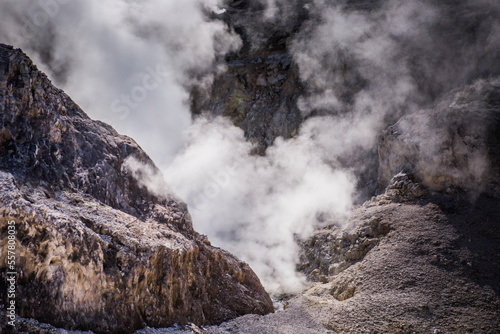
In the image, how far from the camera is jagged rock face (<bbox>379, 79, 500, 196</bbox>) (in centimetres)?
1532

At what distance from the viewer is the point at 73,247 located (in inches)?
297

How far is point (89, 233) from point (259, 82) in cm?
2641

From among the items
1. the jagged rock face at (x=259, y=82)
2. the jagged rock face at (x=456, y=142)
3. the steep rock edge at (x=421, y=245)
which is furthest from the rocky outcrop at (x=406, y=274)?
the jagged rock face at (x=259, y=82)

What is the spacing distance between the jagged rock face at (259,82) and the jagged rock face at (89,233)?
62.2ft

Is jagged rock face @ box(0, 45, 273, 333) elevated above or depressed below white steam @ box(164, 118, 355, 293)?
below

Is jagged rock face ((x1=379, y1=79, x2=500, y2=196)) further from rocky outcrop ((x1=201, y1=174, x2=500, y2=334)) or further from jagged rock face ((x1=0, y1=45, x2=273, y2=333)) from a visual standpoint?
jagged rock face ((x1=0, y1=45, x2=273, y2=333))

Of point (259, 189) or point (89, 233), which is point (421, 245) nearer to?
point (89, 233)

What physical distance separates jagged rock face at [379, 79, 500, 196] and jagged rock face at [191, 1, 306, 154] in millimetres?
13027

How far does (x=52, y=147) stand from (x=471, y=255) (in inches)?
610

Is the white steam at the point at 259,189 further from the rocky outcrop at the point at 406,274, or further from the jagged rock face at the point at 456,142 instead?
the jagged rock face at the point at 456,142

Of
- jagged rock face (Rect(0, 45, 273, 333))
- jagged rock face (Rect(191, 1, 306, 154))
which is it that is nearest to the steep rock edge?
jagged rock face (Rect(0, 45, 273, 333))

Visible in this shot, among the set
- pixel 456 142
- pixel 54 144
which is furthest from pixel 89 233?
pixel 456 142

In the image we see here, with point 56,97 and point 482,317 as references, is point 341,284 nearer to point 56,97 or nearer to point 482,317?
point 482,317

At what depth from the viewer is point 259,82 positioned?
32.2 meters
